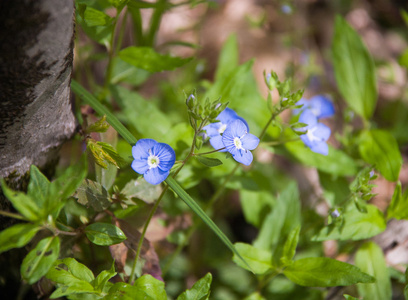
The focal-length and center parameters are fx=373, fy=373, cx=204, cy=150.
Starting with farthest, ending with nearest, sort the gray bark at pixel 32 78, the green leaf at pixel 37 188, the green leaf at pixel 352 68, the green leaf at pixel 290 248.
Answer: the green leaf at pixel 352 68 < the green leaf at pixel 290 248 < the green leaf at pixel 37 188 < the gray bark at pixel 32 78

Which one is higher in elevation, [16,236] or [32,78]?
[32,78]

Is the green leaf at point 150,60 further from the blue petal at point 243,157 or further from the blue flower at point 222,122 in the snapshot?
the blue petal at point 243,157

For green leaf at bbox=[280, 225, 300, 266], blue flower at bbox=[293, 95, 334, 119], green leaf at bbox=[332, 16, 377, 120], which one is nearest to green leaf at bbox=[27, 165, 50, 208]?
green leaf at bbox=[280, 225, 300, 266]

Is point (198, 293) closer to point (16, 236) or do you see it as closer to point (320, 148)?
point (16, 236)

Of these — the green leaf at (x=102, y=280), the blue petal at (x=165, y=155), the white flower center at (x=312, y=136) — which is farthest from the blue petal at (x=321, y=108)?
the green leaf at (x=102, y=280)

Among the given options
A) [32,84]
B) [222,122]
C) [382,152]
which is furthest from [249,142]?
[382,152]
